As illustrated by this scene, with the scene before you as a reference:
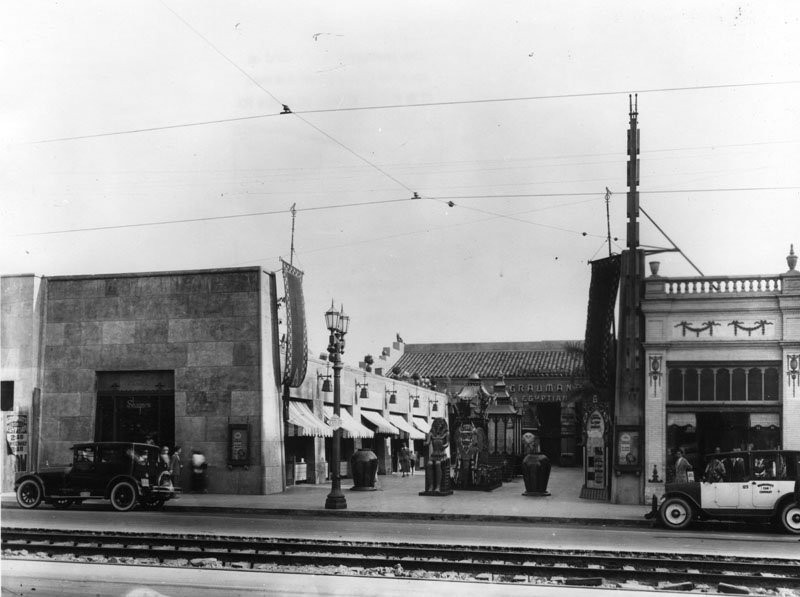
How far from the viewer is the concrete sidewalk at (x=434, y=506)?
1798cm

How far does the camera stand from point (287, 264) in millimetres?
25719

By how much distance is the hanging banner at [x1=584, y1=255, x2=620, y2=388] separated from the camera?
2241 centimetres

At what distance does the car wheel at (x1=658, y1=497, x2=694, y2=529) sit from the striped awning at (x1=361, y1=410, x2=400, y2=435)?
63.3ft

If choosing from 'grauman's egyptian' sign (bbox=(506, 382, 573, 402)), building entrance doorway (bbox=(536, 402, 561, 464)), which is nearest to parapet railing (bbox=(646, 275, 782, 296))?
'grauman's egyptian' sign (bbox=(506, 382, 573, 402))

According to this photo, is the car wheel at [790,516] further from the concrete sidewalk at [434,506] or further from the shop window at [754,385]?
the shop window at [754,385]

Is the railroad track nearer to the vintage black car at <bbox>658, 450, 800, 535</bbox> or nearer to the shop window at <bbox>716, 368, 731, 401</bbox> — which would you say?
the vintage black car at <bbox>658, 450, 800, 535</bbox>

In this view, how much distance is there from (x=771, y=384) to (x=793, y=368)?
0.68m

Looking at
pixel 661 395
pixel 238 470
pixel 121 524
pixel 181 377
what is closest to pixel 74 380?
pixel 181 377

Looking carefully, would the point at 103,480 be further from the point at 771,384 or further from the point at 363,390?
the point at 771,384

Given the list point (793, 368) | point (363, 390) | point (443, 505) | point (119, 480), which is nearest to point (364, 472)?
point (443, 505)

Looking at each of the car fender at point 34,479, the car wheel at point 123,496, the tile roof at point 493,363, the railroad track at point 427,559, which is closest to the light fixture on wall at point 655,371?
the railroad track at point 427,559

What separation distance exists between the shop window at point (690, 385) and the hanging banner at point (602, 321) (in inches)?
74.1

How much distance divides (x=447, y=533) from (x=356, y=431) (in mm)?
16656

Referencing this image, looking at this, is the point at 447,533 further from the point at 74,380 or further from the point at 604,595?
the point at 74,380
